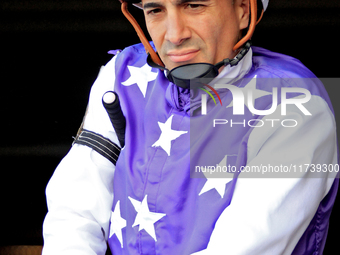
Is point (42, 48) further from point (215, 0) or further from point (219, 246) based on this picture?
point (219, 246)

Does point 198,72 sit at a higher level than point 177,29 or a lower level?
lower

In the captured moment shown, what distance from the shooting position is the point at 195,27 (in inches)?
38.3

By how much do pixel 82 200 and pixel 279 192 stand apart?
0.58m

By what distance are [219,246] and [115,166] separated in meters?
0.46

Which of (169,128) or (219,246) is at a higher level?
(169,128)

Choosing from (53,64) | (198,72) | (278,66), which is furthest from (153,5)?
(53,64)

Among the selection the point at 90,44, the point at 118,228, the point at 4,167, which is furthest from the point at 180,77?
the point at 4,167

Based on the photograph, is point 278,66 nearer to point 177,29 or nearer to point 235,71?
point 235,71

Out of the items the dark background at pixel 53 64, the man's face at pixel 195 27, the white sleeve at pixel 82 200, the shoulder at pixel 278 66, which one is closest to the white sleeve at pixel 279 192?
the shoulder at pixel 278 66

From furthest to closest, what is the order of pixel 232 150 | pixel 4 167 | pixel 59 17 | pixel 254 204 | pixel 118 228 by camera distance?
pixel 4 167, pixel 59 17, pixel 118 228, pixel 232 150, pixel 254 204

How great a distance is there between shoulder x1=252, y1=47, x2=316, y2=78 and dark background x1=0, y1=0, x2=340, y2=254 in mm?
375

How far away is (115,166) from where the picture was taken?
1215 millimetres

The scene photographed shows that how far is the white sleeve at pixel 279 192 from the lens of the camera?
0.85m

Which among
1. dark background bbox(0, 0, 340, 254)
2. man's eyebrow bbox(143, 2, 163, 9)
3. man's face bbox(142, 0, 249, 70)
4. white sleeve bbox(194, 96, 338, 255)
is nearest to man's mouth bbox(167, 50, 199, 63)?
man's face bbox(142, 0, 249, 70)
